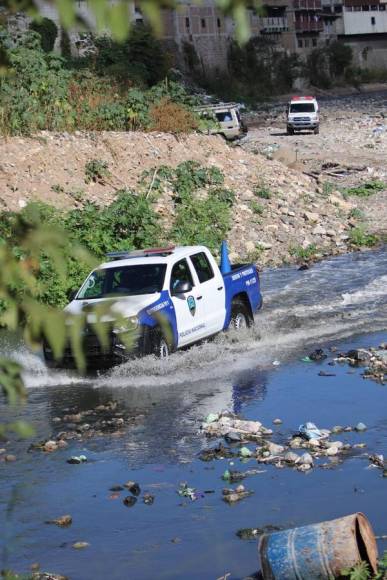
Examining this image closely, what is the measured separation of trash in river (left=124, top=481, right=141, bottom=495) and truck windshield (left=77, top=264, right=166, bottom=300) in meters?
5.64

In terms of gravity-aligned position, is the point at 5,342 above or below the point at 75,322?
below

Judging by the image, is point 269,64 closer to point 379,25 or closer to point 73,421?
point 379,25

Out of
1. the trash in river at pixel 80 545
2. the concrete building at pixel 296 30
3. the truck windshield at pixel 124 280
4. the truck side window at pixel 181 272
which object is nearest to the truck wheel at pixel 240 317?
the truck side window at pixel 181 272

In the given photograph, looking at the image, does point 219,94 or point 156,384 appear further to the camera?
point 219,94

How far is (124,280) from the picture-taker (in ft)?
55.2

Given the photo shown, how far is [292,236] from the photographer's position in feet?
97.3

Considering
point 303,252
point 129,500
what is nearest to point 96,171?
point 303,252

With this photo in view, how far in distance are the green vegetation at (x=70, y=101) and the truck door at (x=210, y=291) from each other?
12.0 meters

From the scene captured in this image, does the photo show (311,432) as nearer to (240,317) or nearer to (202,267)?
(202,267)

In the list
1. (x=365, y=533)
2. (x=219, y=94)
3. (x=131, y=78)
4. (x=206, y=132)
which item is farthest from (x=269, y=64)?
(x=365, y=533)

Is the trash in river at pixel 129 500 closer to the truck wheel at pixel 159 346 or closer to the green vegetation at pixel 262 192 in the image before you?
the truck wheel at pixel 159 346

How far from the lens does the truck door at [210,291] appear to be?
17.2m

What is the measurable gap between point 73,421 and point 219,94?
9023 cm

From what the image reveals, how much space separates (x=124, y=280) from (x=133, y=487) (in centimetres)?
627
